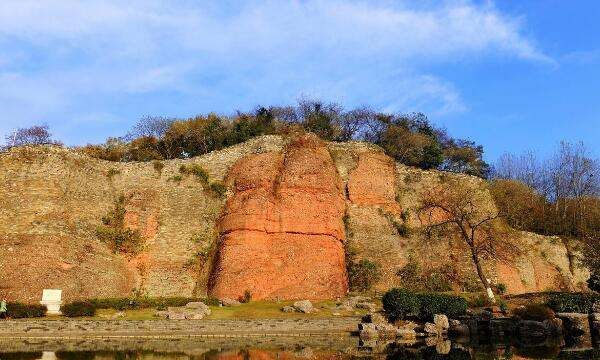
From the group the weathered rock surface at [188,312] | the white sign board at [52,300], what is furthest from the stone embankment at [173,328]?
the white sign board at [52,300]

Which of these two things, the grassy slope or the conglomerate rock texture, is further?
the conglomerate rock texture

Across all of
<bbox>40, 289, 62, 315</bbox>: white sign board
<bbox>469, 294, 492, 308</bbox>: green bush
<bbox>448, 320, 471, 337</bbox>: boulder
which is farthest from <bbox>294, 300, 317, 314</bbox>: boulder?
<bbox>40, 289, 62, 315</bbox>: white sign board

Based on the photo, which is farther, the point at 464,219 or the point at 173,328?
the point at 464,219

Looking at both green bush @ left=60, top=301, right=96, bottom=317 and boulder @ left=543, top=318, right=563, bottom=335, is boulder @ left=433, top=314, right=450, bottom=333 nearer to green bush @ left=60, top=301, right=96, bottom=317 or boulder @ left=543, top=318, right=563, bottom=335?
boulder @ left=543, top=318, right=563, bottom=335

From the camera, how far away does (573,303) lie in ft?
97.5

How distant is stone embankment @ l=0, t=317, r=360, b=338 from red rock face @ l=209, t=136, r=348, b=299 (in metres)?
6.79

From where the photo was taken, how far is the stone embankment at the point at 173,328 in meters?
27.6

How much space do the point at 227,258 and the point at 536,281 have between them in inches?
806

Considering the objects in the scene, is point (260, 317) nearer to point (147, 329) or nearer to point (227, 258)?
point (147, 329)

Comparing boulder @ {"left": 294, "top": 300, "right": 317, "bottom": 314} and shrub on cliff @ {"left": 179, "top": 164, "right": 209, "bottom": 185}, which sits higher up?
shrub on cliff @ {"left": 179, "top": 164, "right": 209, "bottom": 185}

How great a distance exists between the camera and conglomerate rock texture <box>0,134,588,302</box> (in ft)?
118

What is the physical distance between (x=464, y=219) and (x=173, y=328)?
20.9m

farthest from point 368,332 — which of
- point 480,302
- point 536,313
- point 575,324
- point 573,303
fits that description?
point 573,303

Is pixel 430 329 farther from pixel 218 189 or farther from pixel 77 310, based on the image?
pixel 218 189
